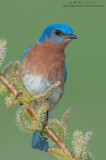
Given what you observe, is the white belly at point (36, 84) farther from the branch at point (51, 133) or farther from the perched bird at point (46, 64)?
the branch at point (51, 133)

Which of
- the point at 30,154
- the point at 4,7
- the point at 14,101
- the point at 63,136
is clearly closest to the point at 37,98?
the point at 14,101

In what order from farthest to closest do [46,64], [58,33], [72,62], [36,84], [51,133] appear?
[72,62]
[58,33]
[46,64]
[36,84]
[51,133]

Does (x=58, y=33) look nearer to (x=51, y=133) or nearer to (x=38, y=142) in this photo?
(x=38, y=142)

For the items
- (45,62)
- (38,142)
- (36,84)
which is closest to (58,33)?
(45,62)

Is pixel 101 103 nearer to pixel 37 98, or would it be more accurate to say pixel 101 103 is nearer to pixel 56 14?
pixel 56 14

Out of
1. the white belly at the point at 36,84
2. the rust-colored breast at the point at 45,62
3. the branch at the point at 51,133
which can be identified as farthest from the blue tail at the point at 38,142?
the branch at the point at 51,133

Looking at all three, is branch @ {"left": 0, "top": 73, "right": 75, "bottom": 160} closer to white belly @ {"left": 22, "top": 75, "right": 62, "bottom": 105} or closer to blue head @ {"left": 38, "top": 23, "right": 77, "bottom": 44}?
white belly @ {"left": 22, "top": 75, "right": 62, "bottom": 105}
